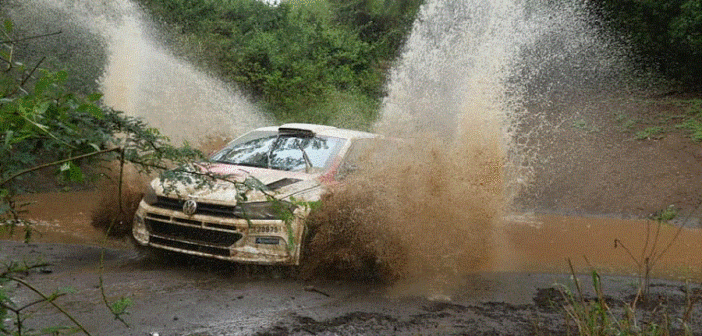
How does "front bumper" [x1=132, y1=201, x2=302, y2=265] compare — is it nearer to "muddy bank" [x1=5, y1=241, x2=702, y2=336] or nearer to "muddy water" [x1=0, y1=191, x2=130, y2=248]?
"muddy bank" [x1=5, y1=241, x2=702, y2=336]

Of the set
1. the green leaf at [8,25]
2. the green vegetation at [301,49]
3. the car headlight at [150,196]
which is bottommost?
the car headlight at [150,196]

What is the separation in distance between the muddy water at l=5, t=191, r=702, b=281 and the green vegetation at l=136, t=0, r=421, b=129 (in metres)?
5.47

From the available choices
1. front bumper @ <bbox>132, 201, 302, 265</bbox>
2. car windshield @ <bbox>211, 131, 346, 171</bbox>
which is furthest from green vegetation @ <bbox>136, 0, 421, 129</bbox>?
front bumper @ <bbox>132, 201, 302, 265</bbox>

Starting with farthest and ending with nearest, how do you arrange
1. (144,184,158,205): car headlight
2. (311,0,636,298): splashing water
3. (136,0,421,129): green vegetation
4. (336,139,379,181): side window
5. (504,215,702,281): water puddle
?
(136,0,421,129): green vegetation, (504,215,702,281): water puddle, (336,139,379,181): side window, (144,184,158,205): car headlight, (311,0,636,298): splashing water

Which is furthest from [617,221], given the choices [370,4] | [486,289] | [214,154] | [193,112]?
[370,4]

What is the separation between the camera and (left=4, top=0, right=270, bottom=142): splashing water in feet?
43.8

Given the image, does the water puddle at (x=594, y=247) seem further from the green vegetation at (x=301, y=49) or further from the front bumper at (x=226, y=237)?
the green vegetation at (x=301, y=49)

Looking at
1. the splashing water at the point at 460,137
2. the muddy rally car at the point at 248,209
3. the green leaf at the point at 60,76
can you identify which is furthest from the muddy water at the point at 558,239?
the green leaf at the point at 60,76

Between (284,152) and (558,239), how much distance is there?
16.0 ft

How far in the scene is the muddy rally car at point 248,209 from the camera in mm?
6359

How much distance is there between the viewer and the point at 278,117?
642 inches

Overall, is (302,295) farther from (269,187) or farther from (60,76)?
(60,76)

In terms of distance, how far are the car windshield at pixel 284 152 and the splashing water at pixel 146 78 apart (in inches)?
218

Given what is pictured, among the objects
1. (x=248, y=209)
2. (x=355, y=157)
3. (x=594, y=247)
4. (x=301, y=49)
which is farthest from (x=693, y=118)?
(x=248, y=209)
